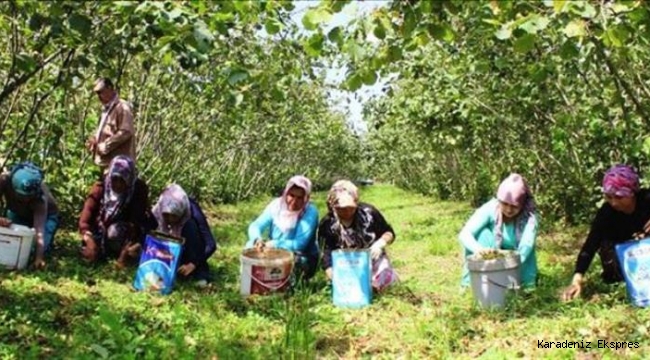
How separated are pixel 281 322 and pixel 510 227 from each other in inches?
75.8

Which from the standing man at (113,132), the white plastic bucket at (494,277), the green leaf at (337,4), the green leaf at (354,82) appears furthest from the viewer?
the standing man at (113,132)

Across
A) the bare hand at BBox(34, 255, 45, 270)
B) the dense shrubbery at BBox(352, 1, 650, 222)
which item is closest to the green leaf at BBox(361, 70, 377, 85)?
the dense shrubbery at BBox(352, 1, 650, 222)

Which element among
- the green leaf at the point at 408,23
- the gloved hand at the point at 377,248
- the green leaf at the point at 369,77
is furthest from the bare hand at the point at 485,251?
the green leaf at the point at 408,23

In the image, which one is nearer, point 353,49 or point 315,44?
point 353,49

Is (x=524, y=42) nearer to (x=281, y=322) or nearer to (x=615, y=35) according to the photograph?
(x=615, y=35)

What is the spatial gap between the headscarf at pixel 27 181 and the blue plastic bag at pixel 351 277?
2325 millimetres

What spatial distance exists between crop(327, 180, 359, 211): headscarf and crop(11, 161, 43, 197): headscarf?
2207 millimetres

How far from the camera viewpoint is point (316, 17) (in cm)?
275

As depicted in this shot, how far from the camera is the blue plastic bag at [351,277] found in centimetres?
457

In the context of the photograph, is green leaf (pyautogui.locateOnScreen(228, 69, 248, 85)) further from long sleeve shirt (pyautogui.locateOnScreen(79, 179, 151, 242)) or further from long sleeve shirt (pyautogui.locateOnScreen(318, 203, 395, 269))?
long sleeve shirt (pyautogui.locateOnScreen(79, 179, 151, 242))

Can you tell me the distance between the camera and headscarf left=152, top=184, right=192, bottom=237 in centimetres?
522

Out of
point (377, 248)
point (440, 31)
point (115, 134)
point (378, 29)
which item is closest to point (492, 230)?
point (377, 248)

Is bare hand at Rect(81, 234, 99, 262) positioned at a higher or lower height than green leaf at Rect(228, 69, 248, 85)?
lower

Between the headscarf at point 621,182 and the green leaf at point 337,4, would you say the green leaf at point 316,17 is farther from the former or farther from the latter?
the headscarf at point 621,182
